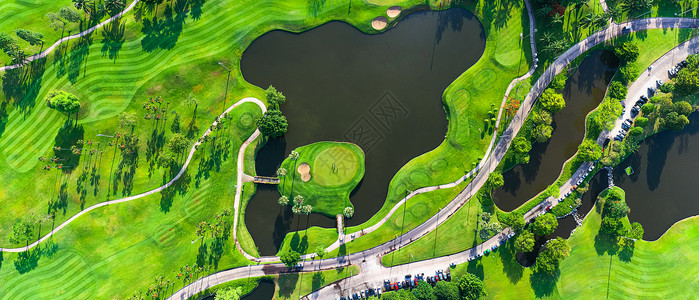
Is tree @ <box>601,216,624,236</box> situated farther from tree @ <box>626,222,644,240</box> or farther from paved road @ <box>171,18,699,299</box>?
→ paved road @ <box>171,18,699,299</box>

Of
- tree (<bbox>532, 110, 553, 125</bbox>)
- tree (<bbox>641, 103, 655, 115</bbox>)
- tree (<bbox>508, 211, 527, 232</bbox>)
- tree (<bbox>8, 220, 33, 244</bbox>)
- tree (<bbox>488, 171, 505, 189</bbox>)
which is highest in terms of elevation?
tree (<bbox>641, 103, 655, 115</bbox>)

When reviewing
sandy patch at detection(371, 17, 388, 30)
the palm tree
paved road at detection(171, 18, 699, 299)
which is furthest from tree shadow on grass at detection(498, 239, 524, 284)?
sandy patch at detection(371, 17, 388, 30)

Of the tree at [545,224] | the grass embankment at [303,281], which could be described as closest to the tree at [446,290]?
the grass embankment at [303,281]

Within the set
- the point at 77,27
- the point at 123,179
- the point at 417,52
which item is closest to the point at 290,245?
the point at 123,179

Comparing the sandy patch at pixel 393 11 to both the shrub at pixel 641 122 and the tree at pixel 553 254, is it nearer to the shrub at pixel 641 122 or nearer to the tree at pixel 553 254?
the shrub at pixel 641 122

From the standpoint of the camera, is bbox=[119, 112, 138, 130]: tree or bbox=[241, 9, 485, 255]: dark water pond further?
bbox=[241, 9, 485, 255]: dark water pond

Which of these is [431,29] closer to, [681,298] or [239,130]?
[239,130]
